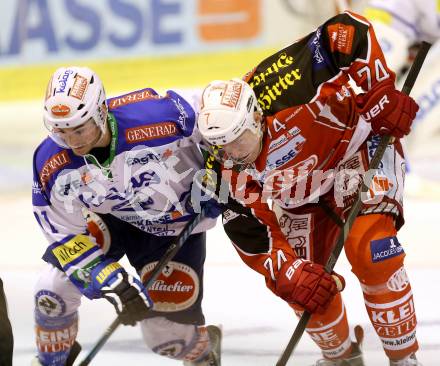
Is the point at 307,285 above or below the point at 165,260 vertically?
above

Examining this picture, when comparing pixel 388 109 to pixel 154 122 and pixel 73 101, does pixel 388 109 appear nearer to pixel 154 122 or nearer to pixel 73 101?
pixel 154 122

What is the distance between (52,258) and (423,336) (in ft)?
4.98

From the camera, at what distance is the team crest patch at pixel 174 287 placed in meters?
3.75

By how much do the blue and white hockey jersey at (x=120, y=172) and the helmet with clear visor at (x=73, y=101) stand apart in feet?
0.34

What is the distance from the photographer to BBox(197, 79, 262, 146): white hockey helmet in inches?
123

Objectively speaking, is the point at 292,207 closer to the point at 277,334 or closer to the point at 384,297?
the point at 384,297

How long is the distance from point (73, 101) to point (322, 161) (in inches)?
34.6

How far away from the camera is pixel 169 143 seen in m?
3.41

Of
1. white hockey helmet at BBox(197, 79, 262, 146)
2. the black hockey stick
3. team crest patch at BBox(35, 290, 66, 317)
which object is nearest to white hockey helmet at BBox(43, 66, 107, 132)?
white hockey helmet at BBox(197, 79, 262, 146)

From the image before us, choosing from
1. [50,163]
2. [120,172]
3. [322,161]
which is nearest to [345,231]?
[322,161]

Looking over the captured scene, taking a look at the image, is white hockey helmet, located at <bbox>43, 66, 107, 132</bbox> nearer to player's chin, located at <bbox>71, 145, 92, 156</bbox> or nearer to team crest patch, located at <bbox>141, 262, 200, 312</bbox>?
player's chin, located at <bbox>71, 145, 92, 156</bbox>

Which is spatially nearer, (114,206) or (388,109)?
(388,109)

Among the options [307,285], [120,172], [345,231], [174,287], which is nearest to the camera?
[307,285]

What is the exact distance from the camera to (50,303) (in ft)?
11.8
